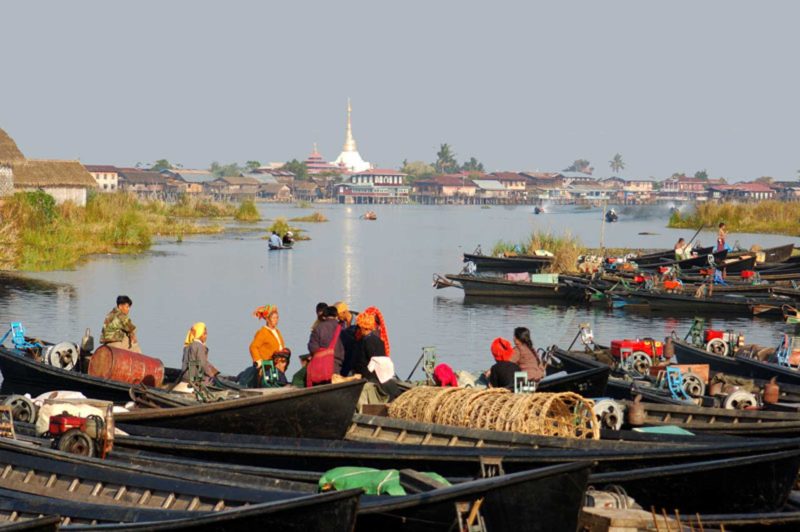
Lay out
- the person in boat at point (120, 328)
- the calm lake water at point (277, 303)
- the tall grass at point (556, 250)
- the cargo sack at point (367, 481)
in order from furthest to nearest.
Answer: the tall grass at point (556, 250) < the calm lake water at point (277, 303) < the person in boat at point (120, 328) < the cargo sack at point (367, 481)

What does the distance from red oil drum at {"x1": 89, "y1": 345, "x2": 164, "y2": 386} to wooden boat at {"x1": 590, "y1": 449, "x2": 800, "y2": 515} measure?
7292mm

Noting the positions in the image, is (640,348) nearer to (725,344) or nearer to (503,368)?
(725,344)

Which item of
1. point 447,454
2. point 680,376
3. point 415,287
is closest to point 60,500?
point 447,454

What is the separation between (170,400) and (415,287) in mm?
28645

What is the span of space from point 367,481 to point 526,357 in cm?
577

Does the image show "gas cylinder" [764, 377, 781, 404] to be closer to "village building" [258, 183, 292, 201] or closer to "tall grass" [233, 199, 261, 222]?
"tall grass" [233, 199, 261, 222]

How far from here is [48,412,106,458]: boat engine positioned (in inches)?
467

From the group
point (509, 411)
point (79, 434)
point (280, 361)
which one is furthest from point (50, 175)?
point (509, 411)

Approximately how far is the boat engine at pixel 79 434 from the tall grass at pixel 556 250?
91.0 feet

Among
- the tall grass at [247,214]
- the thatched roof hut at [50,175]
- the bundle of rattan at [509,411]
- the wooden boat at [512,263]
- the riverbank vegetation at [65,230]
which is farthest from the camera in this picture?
the tall grass at [247,214]

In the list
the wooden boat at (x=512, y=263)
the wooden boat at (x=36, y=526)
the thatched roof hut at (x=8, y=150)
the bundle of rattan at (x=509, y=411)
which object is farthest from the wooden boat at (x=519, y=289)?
the wooden boat at (x=36, y=526)

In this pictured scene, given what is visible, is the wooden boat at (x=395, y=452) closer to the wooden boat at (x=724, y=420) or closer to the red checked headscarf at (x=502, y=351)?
the wooden boat at (x=724, y=420)

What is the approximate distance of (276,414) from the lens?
1315cm

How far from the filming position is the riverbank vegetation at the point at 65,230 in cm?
4016
